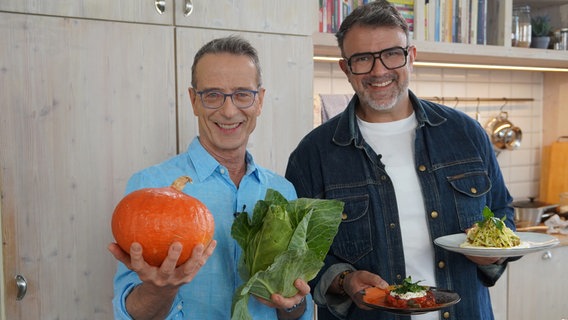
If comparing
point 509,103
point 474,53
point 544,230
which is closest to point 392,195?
point 474,53

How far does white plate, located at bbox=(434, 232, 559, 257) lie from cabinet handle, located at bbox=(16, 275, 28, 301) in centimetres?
126

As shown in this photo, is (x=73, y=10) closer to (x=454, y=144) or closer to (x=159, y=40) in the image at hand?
(x=159, y=40)

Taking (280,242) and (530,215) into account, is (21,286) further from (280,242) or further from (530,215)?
(530,215)

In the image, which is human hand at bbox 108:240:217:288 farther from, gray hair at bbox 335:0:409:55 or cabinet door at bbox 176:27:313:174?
cabinet door at bbox 176:27:313:174

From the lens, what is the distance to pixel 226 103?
56.7 inches

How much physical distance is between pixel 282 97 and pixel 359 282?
89 centimetres

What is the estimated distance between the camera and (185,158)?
4.98 feet

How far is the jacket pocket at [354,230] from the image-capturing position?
1.90m

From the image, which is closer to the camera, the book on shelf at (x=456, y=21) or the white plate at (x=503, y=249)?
the white plate at (x=503, y=249)

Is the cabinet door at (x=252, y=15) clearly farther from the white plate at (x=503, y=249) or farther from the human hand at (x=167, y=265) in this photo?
the human hand at (x=167, y=265)

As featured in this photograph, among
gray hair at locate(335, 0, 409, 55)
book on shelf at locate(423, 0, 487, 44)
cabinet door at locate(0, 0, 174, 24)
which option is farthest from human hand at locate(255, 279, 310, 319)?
book on shelf at locate(423, 0, 487, 44)

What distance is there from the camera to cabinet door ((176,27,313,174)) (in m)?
2.31

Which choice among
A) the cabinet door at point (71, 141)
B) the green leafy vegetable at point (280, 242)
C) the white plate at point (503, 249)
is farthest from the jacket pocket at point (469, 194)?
the cabinet door at point (71, 141)

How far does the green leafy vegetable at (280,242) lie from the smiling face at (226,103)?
0.17m
